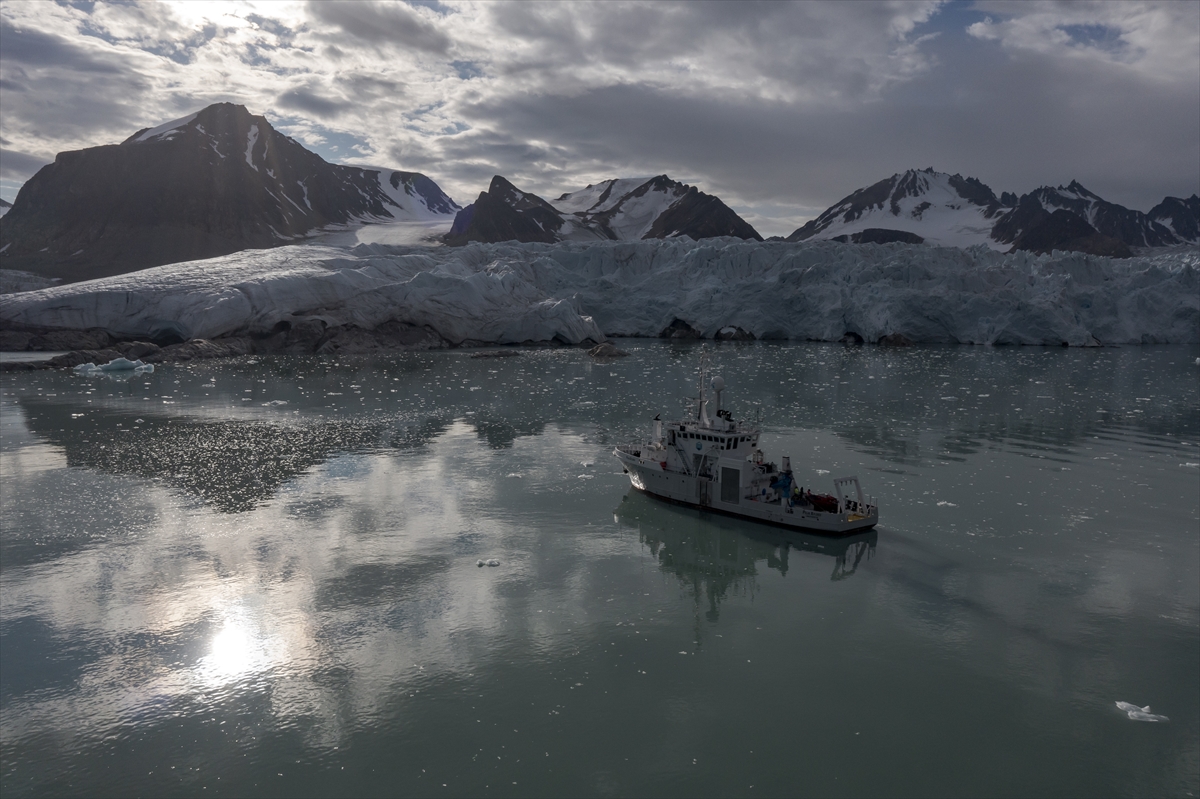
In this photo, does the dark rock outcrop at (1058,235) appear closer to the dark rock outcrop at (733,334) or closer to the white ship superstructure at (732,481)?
the dark rock outcrop at (733,334)

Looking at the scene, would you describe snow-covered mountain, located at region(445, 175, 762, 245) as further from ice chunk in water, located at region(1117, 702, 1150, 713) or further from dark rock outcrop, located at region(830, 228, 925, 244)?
ice chunk in water, located at region(1117, 702, 1150, 713)

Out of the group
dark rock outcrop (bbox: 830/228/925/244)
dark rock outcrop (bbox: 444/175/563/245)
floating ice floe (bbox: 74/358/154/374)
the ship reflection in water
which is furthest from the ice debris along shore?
dark rock outcrop (bbox: 830/228/925/244)

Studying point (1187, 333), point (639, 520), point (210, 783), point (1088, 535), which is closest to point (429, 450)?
point (639, 520)

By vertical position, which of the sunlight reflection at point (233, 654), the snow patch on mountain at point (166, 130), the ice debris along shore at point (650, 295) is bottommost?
the sunlight reflection at point (233, 654)

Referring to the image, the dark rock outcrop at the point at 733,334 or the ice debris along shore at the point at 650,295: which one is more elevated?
the ice debris along shore at the point at 650,295

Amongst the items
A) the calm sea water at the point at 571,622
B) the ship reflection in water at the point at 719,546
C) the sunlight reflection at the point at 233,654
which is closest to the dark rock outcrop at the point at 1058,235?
the calm sea water at the point at 571,622

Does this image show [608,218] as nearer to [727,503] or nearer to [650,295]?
[650,295]

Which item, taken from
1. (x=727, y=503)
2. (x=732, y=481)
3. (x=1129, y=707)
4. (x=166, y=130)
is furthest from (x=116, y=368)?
(x=166, y=130)
